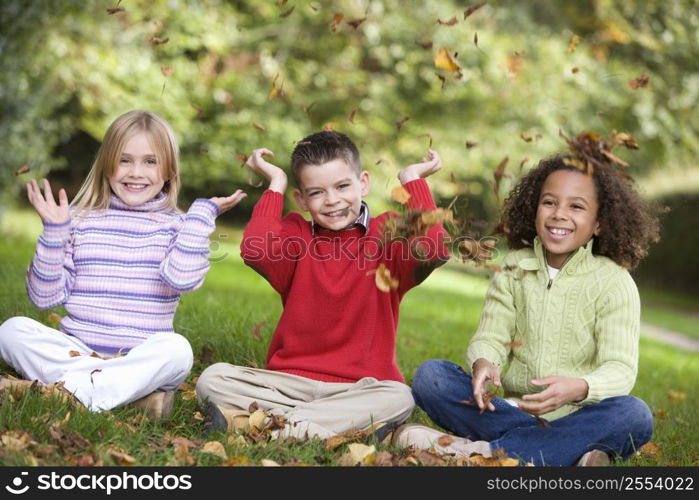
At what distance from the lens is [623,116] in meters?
14.5

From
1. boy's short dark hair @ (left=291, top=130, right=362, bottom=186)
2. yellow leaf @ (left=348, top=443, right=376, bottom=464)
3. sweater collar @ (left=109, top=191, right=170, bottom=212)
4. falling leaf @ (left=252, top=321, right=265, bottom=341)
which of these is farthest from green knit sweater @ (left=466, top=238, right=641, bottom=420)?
sweater collar @ (left=109, top=191, right=170, bottom=212)

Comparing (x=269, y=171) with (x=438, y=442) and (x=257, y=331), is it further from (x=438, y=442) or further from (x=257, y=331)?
(x=438, y=442)

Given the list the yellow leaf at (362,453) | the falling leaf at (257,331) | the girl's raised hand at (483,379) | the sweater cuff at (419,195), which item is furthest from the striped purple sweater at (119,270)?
the girl's raised hand at (483,379)

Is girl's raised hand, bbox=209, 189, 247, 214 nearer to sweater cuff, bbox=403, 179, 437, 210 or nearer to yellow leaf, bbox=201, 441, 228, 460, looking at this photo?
sweater cuff, bbox=403, 179, 437, 210

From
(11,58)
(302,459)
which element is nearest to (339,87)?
(11,58)

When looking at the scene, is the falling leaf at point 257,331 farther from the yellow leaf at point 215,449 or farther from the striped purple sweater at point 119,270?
the yellow leaf at point 215,449

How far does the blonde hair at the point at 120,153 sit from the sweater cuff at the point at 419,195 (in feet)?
3.58

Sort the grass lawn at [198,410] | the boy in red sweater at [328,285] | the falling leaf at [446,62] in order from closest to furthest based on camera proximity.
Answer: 1. the grass lawn at [198,410]
2. the boy in red sweater at [328,285]
3. the falling leaf at [446,62]

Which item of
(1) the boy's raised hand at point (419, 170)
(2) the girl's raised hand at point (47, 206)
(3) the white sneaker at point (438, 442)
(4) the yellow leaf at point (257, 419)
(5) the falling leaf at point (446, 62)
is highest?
(5) the falling leaf at point (446, 62)

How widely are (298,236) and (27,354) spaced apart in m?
1.20

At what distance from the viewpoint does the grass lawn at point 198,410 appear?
9.22 feet

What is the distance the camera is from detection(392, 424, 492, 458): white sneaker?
3203mm
